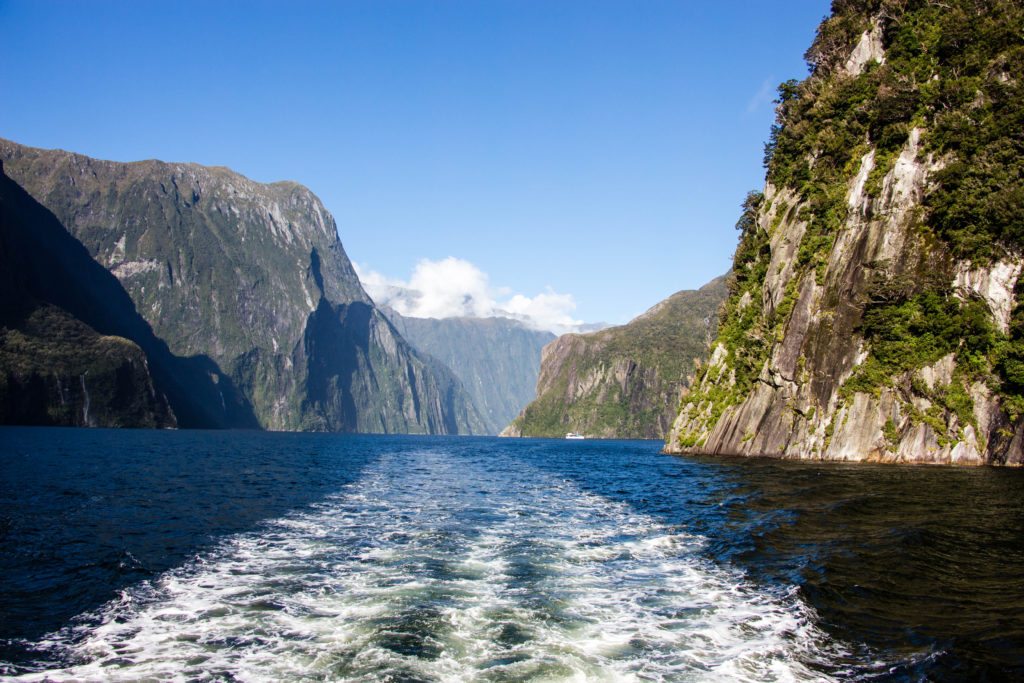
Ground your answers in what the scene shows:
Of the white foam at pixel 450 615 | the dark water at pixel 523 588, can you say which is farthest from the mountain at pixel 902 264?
the white foam at pixel 450 615

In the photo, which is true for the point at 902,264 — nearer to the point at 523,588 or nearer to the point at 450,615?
the point at 523,588

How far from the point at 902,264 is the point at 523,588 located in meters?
47.8

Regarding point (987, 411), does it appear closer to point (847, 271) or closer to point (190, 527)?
point (847, 271)

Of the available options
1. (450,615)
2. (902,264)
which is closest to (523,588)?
(450,615)

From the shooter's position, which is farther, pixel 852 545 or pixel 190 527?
pixel 190 527

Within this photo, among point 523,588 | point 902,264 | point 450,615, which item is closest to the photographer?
point 450,615

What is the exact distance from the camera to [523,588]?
16.4 metres

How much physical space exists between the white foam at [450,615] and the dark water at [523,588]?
7 centimetres

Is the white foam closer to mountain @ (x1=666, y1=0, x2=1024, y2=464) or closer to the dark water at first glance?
the dark water

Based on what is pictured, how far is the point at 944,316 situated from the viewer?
47.7 m

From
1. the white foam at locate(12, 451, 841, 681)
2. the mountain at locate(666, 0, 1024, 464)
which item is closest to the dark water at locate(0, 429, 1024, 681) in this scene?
the white foam at locate(12, 451, 841, 681)

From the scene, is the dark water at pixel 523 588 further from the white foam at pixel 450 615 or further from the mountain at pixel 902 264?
the mountain at pixel 902 264

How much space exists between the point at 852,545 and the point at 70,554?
22964 millimetres

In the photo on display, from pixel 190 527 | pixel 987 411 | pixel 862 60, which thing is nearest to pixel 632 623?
pixel 190 527
